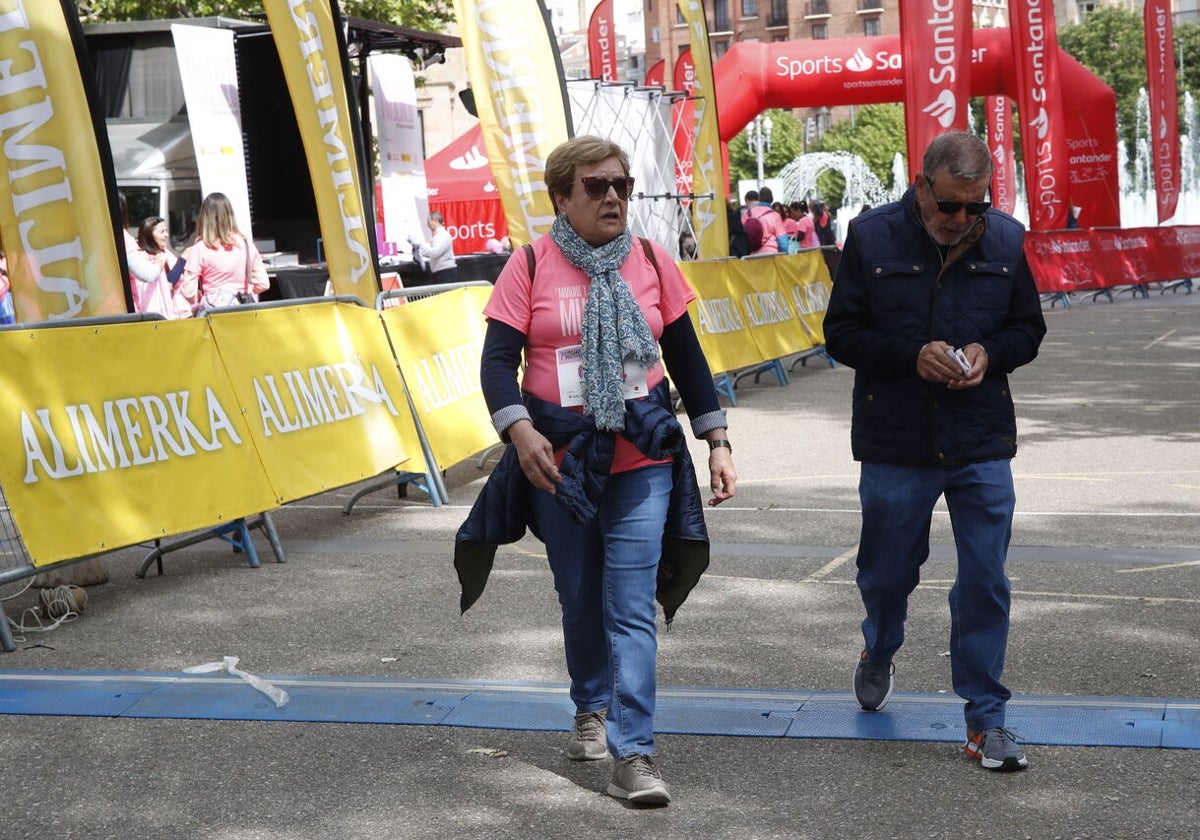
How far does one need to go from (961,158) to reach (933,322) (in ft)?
1.66

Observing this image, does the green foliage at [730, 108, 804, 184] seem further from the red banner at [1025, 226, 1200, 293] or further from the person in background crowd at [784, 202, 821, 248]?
the person in background crowd at [784, 202, 821, 248]

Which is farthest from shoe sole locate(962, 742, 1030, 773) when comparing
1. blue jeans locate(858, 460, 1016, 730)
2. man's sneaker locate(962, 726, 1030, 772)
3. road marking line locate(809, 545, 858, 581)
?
road marking line locate(809, 545, 858, 581)

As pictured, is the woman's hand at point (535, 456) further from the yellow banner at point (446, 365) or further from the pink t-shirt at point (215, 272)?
the pink t-shirt at point (215, 272)

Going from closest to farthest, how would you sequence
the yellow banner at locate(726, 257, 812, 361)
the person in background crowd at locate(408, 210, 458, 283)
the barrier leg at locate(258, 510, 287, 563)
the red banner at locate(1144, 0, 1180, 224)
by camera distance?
the barrier leg at locate(258, 510, 287, 563)
the yellow banner at locate(726, 257, 812, 361)
the person in background crowd at locate(408, 210, 458, 283)
the red banner at locate(1144, 0, 1180, 224)

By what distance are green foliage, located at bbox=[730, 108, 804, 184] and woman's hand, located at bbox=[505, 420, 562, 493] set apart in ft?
332

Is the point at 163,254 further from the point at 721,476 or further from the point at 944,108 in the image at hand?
the point at 721,476

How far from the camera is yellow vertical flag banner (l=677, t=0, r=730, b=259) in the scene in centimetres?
1844

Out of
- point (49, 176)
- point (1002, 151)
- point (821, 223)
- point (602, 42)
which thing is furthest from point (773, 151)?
point (49, 176)

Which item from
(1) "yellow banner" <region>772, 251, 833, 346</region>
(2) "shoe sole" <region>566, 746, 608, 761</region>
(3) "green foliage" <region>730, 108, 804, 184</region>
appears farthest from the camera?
(3) "green foliage" <region>730, 108, 804, 184</region>

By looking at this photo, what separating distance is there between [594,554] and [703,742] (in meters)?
0.80

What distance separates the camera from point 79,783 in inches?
195

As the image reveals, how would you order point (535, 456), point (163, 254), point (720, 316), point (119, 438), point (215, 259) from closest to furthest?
point (535, 456) < point (119, 438) < point (215, 259) < point (163, 254) < point (720, 316)

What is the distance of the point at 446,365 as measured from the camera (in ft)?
34.4

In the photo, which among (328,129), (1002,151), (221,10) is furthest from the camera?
(1002,151)
